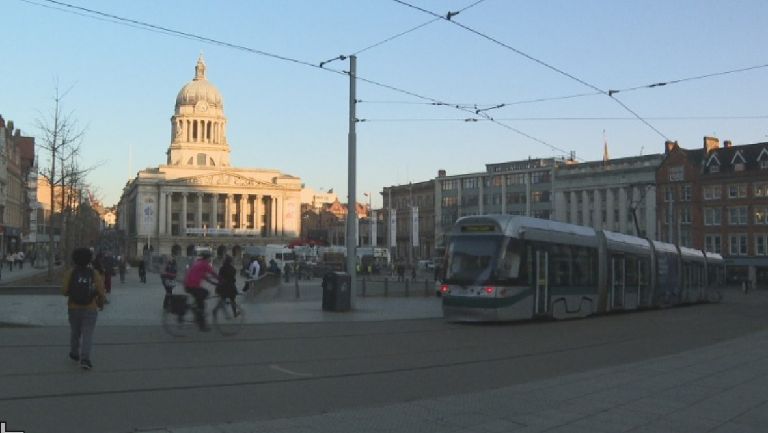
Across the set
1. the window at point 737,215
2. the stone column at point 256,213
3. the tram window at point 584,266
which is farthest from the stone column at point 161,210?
the tram window at point 584,266

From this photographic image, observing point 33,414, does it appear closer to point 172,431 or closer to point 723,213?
point 172,431

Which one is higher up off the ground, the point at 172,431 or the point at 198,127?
the point at 198,127

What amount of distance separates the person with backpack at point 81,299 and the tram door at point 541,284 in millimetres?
13510

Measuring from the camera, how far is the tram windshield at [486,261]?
20.7 m

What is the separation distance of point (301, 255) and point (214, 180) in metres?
80.8

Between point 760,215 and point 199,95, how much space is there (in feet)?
387

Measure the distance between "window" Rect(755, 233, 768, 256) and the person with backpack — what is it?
263ft

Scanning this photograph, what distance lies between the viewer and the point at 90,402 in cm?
866

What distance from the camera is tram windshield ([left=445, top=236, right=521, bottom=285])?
20.7 meters

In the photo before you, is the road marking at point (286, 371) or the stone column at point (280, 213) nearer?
the road marking at point (286, 371)

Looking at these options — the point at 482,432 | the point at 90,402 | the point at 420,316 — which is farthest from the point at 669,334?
the point at 90,402

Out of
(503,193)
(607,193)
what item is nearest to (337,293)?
(607,193)

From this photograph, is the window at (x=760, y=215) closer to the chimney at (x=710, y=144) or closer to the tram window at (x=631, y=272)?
the chimney at (x=710, y=144)

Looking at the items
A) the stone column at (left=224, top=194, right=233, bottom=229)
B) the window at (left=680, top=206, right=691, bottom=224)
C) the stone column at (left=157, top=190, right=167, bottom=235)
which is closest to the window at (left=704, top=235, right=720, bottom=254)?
the window at (left=680, top=206, right=691, bottom=224)
